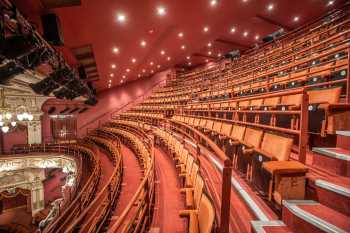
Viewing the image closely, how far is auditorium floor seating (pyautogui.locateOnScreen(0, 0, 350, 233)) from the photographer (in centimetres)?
79

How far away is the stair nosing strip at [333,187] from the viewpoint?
0.66 meters

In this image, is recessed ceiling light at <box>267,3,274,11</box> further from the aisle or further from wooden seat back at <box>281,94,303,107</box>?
the aisle

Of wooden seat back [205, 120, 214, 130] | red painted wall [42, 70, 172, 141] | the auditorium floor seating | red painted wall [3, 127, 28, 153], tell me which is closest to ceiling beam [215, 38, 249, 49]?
the auditorium floor seating

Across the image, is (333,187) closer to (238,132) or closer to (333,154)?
(333,154)

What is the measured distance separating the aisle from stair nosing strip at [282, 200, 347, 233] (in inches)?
25.9

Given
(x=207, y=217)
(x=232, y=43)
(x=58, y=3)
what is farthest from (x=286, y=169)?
(x=232, y=43)

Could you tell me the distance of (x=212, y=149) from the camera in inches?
69.9

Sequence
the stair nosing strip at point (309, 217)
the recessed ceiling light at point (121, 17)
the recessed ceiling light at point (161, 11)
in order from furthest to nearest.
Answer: the recessed ceiling light at point (161, 11)
the recessed ceiling light at point (121, 17)
the stair nosing strip at point (309, 217)

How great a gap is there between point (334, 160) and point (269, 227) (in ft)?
1.41

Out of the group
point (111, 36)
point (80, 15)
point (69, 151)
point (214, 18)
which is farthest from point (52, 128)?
point (214, 18)

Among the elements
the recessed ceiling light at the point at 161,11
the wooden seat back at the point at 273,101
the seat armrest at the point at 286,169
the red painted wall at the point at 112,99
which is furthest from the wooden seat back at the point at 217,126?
the red painted wall at the point at 112,99

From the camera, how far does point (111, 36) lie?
322cm

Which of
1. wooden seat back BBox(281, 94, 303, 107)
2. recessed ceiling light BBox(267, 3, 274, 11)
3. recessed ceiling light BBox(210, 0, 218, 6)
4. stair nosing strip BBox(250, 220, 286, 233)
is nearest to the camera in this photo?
stair nosing strip BBox(250, 220, 286, 233)

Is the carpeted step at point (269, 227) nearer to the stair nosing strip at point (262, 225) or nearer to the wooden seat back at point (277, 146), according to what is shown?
the stair nosing strip at point (262, 225)
